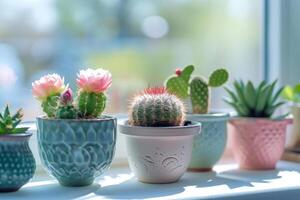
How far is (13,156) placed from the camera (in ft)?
3.25

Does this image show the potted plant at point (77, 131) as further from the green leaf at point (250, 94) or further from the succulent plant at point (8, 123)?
the green leaf at point (250, 94)

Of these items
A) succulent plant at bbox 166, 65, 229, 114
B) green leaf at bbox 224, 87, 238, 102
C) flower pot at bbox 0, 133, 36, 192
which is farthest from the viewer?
green leaf at bbox 224, 87, 238, 102

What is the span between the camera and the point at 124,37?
1.37 meters

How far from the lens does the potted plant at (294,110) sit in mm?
1393

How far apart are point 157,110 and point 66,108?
156 mm

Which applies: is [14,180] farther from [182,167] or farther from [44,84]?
[182,167]

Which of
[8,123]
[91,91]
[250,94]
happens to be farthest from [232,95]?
[8,123]

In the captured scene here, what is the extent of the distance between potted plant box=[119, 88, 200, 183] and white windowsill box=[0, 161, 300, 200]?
0.08 feet

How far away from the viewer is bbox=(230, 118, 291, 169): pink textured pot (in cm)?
126

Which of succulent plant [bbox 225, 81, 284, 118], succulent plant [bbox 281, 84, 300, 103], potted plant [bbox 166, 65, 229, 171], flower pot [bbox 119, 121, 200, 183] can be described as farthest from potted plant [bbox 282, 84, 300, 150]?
flower pot [bbox 119, 121, 200, 183]

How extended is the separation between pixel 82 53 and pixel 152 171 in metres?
0.36

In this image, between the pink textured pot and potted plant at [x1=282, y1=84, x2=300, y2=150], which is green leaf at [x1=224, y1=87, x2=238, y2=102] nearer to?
the pink textured pot

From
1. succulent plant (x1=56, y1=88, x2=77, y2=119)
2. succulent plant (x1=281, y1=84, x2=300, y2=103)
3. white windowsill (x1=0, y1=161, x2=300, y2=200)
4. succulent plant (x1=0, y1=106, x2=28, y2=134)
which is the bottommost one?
white windowsill (x1=0, y1=161, x2=300, y2=200)

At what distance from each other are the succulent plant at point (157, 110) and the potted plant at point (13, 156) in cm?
20
